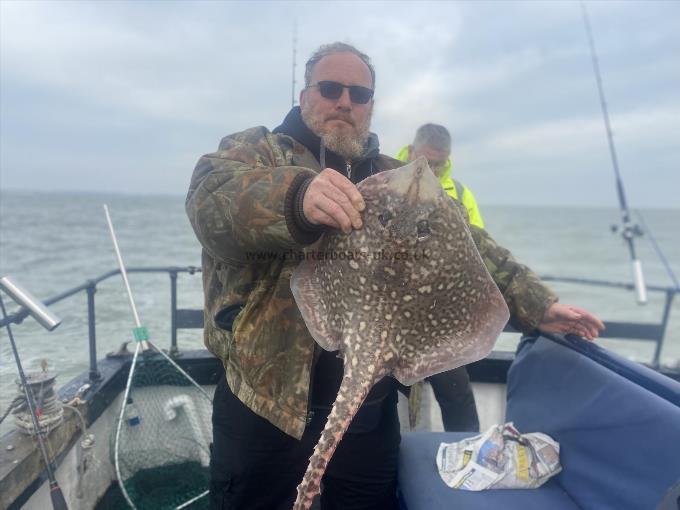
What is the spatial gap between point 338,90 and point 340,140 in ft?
0.89

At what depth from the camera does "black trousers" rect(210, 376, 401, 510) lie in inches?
85.4

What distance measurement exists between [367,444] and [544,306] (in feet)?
4.31

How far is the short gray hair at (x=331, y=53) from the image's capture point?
2.43m

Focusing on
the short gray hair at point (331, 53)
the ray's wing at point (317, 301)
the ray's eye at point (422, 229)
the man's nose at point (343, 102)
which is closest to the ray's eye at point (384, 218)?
the ray's eye at point (422, 229)

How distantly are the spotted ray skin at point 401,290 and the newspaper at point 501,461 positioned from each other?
112 cm

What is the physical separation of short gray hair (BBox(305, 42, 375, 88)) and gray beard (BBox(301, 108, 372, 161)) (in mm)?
240

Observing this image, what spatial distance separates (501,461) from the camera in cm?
252

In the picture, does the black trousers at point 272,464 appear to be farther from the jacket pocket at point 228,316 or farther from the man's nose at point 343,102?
the man's nose at point 343,102

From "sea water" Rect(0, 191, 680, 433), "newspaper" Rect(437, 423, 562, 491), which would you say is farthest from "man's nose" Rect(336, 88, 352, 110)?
"sea water" Rect(0, 191, 680, 433)

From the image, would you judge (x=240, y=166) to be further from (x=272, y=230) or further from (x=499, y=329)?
(x=499, y=329)

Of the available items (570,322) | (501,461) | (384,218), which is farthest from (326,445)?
(570,322)

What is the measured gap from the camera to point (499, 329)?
70.7 inches

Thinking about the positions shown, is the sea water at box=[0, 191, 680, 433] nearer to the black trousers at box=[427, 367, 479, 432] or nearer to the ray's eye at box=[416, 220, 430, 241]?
the black trousers at box=[427, 367, 479, 432]

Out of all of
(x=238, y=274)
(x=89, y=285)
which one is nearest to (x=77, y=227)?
(x=89, y=285)
